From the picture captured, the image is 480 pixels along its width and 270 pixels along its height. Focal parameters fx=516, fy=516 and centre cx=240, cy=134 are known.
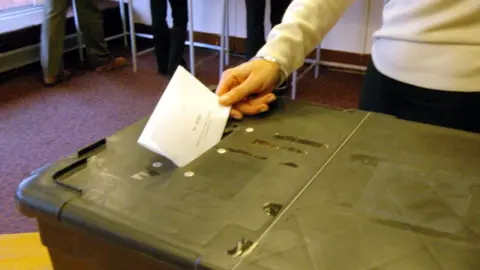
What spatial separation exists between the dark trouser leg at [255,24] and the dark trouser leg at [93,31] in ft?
3.23

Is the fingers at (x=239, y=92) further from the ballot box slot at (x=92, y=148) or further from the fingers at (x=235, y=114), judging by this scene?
the ballot box slot at (x=92, y=148)

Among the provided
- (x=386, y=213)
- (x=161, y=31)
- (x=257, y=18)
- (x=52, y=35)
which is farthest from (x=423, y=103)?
(x=52, y=35)

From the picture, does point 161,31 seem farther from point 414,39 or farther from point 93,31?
point 414,39

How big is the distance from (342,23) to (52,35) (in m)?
1.60

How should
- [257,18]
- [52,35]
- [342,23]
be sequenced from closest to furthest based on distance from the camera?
[257,18]
[52,35]
[342,23]

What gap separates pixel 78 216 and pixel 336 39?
2692 mm

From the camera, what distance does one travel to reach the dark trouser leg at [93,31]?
2.97 m

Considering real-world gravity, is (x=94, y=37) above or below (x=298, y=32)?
below

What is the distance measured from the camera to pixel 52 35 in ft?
8.95

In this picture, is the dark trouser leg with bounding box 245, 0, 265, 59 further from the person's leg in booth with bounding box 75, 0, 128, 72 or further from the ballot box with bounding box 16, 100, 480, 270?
the ballot box with bounding box 16, 100, 480, 270

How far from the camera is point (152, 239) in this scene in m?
0.47

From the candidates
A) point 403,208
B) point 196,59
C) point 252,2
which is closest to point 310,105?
point 403,208

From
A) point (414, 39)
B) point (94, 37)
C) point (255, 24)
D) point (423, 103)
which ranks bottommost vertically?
point (94, 37)

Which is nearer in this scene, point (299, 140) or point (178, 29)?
point (299, 140)
